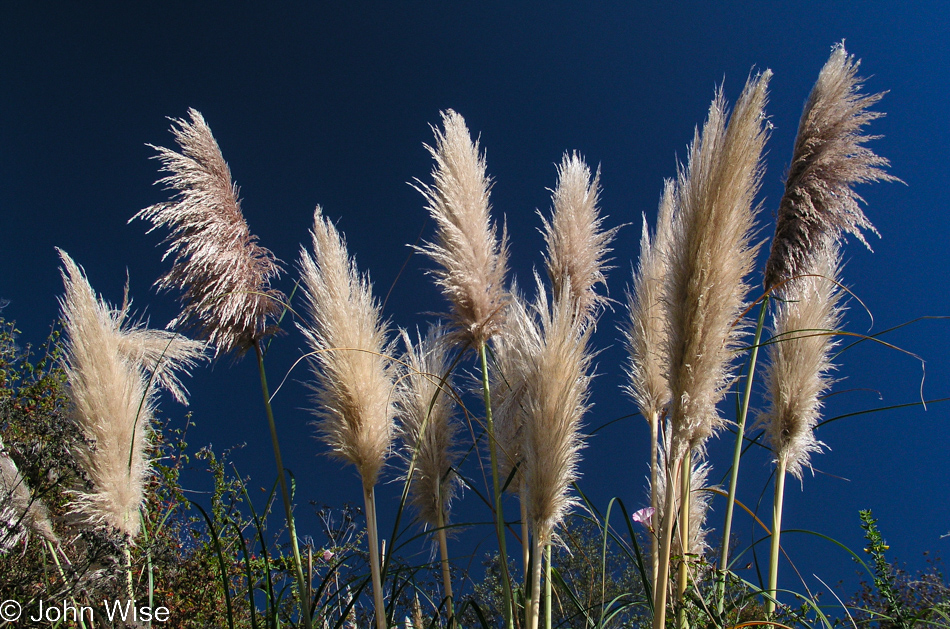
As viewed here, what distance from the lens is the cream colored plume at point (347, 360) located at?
2301mm

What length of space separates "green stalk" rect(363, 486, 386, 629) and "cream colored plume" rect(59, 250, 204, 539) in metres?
1.05

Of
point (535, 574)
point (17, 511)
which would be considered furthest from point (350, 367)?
point (17, 511)

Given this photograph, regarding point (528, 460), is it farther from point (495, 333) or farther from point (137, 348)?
point (137, 348)

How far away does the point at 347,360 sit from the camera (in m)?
2.32

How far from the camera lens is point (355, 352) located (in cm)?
234

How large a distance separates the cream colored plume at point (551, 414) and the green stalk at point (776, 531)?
92cm

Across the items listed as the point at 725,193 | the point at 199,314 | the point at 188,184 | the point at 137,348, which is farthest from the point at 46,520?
the point at 725,193

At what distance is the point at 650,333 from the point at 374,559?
5.21 ft

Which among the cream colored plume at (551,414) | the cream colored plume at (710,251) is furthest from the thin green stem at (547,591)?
the cream colored plume at (710,251)

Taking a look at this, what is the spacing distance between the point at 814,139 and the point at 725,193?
1078 millimetres

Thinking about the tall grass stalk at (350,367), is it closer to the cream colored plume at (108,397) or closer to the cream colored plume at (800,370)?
the cream colored plume at (108,397)

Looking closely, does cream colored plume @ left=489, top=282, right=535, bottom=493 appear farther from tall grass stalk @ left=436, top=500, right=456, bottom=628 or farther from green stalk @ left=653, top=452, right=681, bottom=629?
Answer: green stalk @ left=653, top=452, right=681, bottom=629

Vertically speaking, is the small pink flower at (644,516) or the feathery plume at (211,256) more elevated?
the feathery plume at (211,256)

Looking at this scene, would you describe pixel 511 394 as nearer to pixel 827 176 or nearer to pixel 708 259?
pixel 708 259
